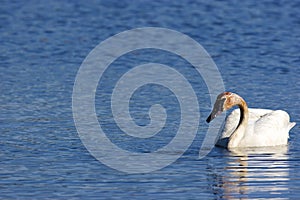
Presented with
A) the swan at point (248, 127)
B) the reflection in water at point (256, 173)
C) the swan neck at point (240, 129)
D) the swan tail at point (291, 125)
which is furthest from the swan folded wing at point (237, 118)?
the reflection in water at point (256, 173)

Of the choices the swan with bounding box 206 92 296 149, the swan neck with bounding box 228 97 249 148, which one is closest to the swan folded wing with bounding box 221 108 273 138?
the swan with bounding box 206 92 296 149

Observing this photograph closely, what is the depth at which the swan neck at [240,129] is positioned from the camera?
51.2 feet

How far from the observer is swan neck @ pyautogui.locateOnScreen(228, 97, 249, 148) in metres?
15.6

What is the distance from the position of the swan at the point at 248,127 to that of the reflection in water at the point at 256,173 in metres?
0.21

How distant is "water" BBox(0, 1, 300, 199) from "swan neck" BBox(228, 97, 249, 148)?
223 millimetres

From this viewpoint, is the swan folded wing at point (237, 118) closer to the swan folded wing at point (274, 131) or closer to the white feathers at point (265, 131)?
the white feathers at point (265, 131)

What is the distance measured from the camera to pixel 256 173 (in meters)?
Result: 13.6

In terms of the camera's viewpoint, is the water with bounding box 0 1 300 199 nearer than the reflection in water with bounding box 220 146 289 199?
No

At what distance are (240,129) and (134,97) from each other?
342 centimetres

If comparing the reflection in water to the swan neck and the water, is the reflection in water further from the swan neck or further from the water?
the swan neck

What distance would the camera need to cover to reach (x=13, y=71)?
20938 millimetres

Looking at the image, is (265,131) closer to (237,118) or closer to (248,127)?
(248,127)

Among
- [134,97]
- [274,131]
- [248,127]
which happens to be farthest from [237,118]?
[134,97]

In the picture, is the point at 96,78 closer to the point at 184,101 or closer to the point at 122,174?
the point at 184,101
